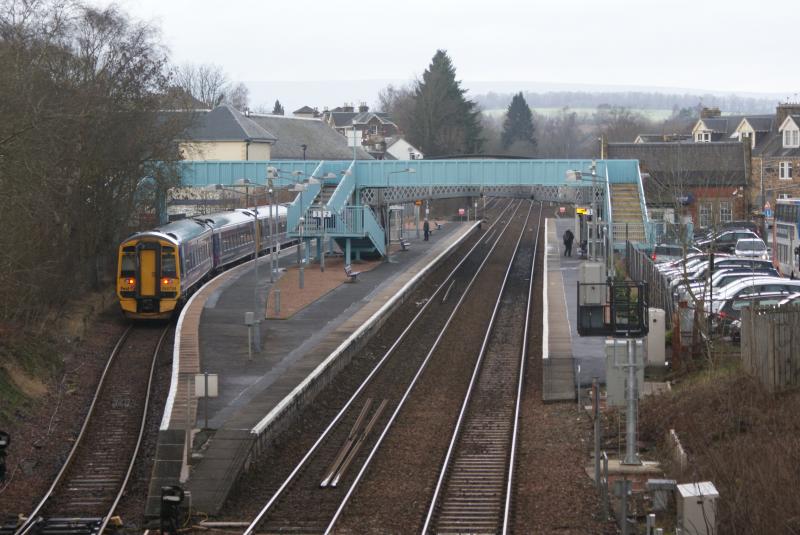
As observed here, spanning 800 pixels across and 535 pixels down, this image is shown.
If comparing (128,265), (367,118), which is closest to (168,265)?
(128,265)

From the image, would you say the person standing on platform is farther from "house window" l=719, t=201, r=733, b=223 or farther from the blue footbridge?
"house window" l=719, t=201, r=733, b=223

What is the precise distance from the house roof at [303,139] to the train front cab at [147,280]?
45870mm

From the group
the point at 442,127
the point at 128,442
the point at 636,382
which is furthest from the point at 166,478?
the point at 442,127

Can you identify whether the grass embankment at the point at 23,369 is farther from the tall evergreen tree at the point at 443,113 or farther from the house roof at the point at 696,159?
the tall evergreen tree at the point at 443,113

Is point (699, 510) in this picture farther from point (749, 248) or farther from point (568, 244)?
point (568, 244)

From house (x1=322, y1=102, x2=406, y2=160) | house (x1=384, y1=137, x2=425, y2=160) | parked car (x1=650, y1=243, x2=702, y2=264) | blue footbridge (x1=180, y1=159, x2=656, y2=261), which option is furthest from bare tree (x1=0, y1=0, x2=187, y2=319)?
house (x1=322, y1=102, x2=406, y2=160)

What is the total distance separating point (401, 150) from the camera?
111 metres

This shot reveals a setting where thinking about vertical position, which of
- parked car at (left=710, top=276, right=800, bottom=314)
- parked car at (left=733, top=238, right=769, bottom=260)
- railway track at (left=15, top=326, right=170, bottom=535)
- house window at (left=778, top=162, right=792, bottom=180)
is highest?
house window at (left=778, top=162, right=792, bottom=180)

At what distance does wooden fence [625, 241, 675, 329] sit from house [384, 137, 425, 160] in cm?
7086

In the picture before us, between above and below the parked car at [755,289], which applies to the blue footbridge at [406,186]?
above

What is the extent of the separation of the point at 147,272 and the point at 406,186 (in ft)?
68.8

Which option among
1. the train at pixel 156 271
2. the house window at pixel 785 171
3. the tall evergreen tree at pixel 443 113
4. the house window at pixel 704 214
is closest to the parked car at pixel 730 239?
the house window at pixel 704 214

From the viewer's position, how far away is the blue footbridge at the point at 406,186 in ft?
154

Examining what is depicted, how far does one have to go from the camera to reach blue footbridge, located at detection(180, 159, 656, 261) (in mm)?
46875
